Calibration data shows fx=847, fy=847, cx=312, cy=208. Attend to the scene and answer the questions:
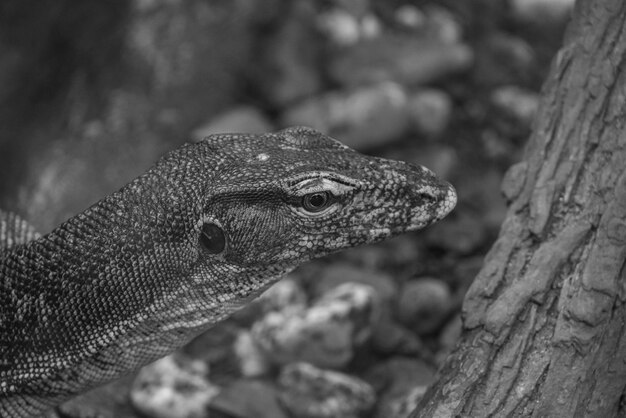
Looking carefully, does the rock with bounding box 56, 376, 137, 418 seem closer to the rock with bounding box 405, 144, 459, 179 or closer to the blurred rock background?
the blurred rock background

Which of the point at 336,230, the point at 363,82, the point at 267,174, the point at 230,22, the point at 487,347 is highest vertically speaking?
the point at 230,22

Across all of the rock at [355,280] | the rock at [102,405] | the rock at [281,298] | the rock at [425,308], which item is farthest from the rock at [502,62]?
the rock at [102,405]

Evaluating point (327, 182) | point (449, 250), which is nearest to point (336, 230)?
point (327, 182)

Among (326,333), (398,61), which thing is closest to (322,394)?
(326,333)

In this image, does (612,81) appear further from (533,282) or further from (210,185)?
(210,185)

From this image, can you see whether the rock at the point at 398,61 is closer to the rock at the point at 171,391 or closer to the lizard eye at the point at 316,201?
the rock at the point at 171,391

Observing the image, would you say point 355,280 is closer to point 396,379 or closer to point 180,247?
point 396,379
